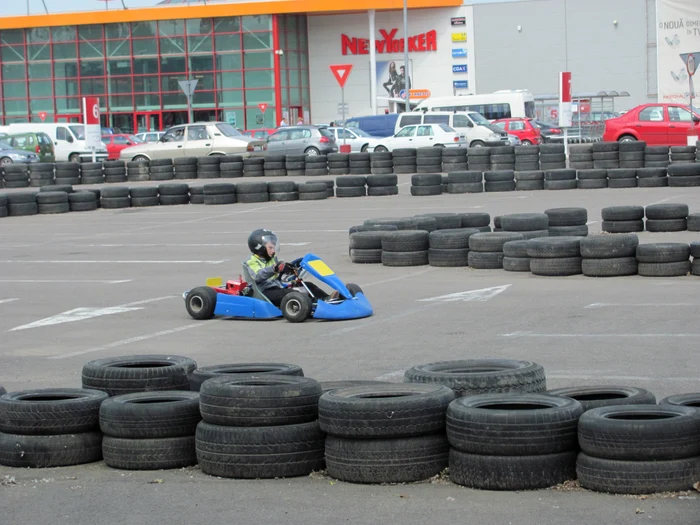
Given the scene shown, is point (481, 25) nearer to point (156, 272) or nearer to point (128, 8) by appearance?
point (128, 8)

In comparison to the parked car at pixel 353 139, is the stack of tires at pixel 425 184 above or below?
below

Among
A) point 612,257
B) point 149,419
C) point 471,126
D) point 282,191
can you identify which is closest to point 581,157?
point 282,191

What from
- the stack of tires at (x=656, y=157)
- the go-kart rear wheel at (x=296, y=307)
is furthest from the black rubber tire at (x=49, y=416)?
the stack of tires at (x=656, y=157)

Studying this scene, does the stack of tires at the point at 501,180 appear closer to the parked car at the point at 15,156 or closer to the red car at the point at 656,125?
the red car at the point at 656,125

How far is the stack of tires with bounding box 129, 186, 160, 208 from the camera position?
2680 cm

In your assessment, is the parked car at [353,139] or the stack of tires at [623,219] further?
the parked car at [353,139]

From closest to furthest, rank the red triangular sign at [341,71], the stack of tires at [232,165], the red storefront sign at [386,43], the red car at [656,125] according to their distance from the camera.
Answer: the red car at [656,125] < the stack of tires at [232,165] < the red triangular sign at [341,71] < the red storefront sign at [386,43]

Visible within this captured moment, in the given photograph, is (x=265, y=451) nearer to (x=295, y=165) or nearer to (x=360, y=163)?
(x=360, y=163)

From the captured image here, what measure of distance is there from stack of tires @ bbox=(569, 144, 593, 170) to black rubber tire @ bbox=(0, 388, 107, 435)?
2347cm

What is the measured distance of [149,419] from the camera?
6273 mm

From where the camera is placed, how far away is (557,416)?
18.5 ft

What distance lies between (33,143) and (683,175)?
82.3ft

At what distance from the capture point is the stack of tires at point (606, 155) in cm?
2786

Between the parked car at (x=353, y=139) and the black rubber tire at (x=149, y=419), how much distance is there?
32286 millimetres
